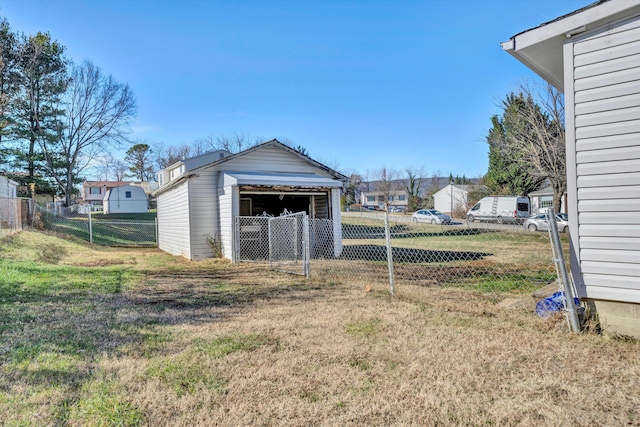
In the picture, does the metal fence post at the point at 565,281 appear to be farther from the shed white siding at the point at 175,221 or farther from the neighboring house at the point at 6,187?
the neighboring house at the point at 6,187

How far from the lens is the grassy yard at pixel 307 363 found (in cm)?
234

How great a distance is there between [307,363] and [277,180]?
867cm

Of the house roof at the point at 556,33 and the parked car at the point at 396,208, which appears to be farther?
the parked car at the point at 396,208

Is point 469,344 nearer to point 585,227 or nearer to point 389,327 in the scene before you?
point 389,327

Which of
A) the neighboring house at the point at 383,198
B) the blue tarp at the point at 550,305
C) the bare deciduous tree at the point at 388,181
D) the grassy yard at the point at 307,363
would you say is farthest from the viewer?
the bare deciduous tree at the point at 388,181

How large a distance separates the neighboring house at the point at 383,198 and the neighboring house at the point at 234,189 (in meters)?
51.2

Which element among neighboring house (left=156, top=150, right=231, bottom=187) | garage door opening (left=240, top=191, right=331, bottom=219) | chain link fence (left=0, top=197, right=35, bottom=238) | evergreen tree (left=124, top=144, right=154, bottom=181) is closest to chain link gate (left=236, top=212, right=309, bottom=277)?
garage door opening (left=240, top=191, right=331, bottom=219)

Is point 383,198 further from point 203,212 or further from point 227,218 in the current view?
point 227,218

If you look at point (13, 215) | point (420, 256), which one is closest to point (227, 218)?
point (420, 256)

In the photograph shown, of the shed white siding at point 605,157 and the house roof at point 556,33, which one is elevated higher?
the house roof at point 556,33

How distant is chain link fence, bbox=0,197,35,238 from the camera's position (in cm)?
1276

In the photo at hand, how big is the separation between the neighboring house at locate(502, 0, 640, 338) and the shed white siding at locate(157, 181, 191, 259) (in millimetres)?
10489

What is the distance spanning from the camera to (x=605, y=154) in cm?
368

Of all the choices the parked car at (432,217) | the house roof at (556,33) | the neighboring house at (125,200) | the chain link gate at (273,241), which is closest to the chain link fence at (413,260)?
the chain link gate at (273,241)
